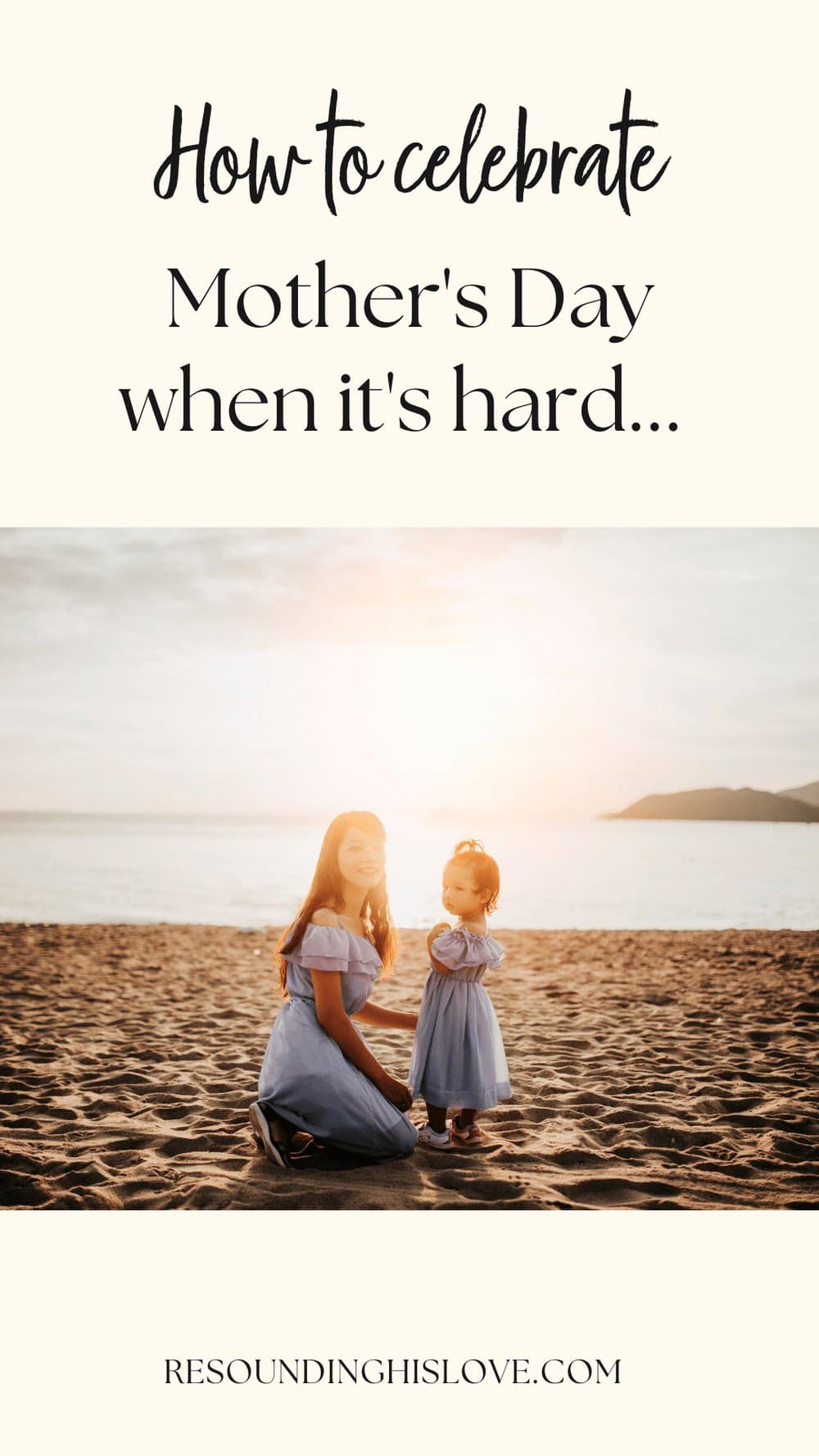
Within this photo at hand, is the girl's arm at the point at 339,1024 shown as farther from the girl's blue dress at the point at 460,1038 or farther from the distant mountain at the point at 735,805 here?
the distant mountain at the point at 735,805

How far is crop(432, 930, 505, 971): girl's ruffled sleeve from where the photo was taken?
10.3ft

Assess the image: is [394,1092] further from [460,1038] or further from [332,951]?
[332,951]

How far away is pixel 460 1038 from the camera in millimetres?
3135

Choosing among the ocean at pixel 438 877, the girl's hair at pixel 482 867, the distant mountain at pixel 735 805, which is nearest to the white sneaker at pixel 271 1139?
the girl's hair at pixel 482 867

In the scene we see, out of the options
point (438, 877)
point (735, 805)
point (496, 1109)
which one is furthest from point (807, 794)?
point (496, 1109)

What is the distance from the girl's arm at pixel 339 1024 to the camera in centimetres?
300

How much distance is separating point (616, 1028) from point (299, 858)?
17053 millimetres

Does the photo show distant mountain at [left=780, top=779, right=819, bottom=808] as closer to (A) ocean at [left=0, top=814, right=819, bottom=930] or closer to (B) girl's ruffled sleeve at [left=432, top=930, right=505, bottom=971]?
(A) ocean at [left=0, top=814, right=819, bottom=930]

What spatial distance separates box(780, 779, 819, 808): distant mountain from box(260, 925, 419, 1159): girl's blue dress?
22923mm

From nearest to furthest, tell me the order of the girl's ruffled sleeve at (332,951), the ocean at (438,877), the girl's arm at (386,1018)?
the girl's ruffled sleeve at (332,951) → the girl's arm at (386,1018) → the ocean at (438,877)

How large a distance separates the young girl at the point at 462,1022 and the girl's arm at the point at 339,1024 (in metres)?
0.18

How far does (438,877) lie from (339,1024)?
1436cm

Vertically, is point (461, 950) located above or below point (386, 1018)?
above

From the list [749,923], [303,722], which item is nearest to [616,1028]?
[749,923]
